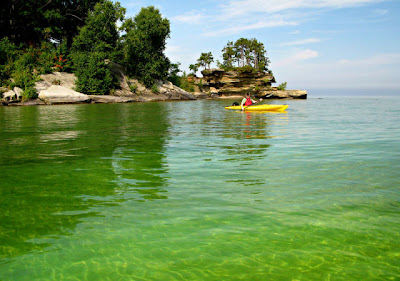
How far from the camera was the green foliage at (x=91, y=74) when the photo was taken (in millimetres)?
43688

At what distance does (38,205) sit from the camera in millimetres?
4941

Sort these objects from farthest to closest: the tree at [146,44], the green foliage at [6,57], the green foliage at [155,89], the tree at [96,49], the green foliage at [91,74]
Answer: the green foliage at [155,89] → the tree at [146,44] → the tree at [96,49] → the green foliage at [91,74] → the green foliage at [6,57]

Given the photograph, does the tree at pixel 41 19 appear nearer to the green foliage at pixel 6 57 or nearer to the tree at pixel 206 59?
the green foliage at pixel 6 57

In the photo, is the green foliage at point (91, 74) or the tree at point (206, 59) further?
the tree at point (206, 59)

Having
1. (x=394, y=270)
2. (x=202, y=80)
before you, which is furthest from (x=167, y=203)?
(x=202, y=80)

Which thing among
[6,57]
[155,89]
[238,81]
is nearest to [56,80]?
[6,57]

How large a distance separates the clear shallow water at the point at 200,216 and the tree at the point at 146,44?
46.1 m

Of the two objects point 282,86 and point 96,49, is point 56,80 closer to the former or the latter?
point 96,49

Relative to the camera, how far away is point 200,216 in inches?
175

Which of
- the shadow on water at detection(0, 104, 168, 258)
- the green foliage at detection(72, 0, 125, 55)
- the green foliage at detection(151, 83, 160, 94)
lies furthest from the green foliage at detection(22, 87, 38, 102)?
the shadow on water at detection(0, 104, 168, 258)

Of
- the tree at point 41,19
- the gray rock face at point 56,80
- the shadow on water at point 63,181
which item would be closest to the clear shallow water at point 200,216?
the shadow on water at point 63,181

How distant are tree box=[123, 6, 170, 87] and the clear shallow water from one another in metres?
46.1

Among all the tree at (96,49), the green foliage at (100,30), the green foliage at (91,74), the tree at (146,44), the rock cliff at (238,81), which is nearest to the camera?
the green foliage at (91,74)

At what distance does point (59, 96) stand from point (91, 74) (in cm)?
790
